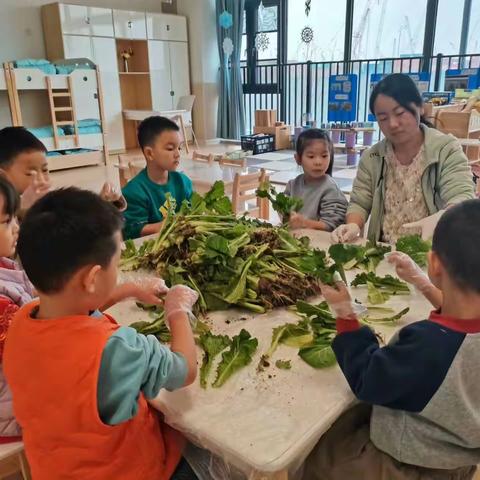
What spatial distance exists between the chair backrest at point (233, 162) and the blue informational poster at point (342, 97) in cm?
345

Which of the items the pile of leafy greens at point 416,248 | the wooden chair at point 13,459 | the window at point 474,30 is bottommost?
the wooden chair at point 13,459

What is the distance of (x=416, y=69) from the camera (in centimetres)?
723

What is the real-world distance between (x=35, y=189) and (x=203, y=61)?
7.68 meters

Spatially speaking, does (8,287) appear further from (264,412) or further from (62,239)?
(264,412)

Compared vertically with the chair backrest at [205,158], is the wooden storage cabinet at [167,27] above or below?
above

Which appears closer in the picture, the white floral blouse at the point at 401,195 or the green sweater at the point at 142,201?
the white floral blouse at the point at 401,195

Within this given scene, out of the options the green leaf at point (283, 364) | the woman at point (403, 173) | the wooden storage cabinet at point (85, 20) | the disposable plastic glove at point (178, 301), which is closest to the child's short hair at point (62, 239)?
the disposable plastic glove at point (178, 301)

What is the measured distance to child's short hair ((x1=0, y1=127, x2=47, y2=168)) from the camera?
1826 mm

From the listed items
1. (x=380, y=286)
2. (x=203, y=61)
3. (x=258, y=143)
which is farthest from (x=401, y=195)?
(x=203, y=61)

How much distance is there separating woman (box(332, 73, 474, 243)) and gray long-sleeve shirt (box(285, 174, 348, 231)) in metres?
0.07

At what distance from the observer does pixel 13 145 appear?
6.03 ft

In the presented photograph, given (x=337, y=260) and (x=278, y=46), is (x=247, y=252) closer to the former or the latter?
(x=337, y=260)

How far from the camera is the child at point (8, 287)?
3.59 feet

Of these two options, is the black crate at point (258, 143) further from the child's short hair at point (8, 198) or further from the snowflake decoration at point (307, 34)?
the child's short hair at point (8, 198)
